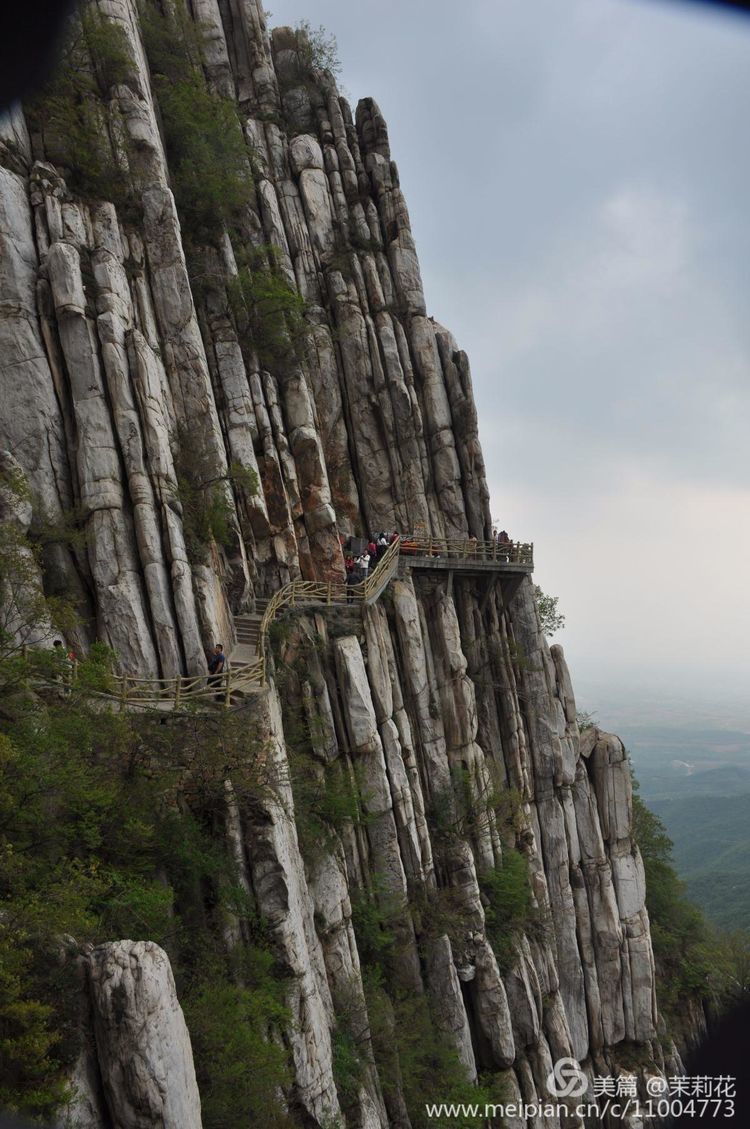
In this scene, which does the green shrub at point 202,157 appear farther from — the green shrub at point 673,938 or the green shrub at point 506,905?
the green shrub at point 673,938

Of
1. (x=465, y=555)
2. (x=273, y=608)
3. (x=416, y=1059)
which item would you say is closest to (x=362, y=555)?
(x=465, y=555)

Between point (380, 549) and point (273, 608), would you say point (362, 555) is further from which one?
point (273, 608)

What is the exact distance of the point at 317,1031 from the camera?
50.2 feet

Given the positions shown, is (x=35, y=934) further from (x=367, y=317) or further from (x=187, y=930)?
(x=367, y=317)

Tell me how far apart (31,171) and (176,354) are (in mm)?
6769

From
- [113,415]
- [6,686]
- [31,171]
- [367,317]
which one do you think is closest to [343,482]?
[367,317]

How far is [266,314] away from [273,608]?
1386 centimetres

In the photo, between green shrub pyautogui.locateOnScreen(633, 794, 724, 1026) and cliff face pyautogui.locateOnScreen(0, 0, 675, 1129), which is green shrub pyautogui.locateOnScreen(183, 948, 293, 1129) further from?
green shrub pyautogui.locateOnScreen(633, 794, 724, 1026)

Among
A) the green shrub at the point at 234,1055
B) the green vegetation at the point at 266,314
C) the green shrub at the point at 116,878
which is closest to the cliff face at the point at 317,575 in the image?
the green vegetation at the point at 266,314

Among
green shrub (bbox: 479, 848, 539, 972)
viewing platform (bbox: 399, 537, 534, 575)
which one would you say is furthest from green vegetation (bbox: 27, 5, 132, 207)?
green shrub (bbox: 479, 848, 539, 972)

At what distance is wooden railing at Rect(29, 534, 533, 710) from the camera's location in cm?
1579

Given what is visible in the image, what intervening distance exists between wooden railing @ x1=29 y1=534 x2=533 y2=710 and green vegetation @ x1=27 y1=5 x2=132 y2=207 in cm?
1503

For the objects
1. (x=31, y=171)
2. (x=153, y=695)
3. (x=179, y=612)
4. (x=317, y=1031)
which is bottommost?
(x=317, y=1031)

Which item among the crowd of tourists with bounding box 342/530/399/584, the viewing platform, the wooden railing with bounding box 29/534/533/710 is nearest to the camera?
the wooden railing with bounding box 29/534/533/710
